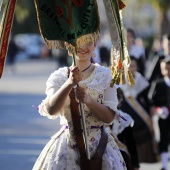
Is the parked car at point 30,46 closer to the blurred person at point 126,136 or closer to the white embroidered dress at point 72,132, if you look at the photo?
the blurred person at point 126,136

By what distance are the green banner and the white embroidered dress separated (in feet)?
0.91

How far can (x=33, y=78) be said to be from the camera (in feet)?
127

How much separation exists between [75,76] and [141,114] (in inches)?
221

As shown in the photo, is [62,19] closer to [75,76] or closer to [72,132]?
[75,76]

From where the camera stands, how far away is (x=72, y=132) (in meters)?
6.67

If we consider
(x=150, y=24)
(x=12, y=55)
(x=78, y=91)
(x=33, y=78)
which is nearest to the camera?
(x=78, y=91)

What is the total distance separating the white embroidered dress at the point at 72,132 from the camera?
261 inches

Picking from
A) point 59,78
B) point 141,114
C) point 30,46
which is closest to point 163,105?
point 141,114

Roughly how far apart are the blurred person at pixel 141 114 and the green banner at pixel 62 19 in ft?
16.2

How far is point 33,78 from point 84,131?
106ft

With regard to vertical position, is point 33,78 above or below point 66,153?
above

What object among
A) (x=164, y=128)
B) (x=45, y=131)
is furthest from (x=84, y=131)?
(x=45, y=131)

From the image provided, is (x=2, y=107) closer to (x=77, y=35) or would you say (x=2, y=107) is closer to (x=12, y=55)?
(x=77, y=35)

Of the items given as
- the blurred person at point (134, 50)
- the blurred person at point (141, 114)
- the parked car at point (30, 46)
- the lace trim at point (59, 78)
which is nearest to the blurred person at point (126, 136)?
the blurred person at point (141, 114)
